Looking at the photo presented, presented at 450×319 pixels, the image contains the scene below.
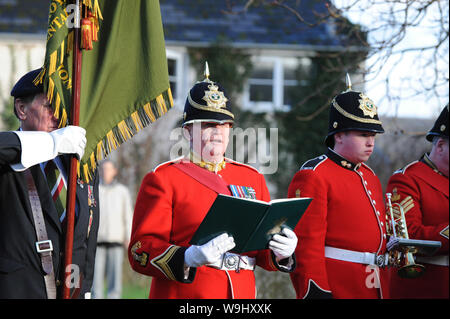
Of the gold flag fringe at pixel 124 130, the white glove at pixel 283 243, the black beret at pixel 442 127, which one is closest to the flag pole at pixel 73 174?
the gold flag fringe at pixel 124 130

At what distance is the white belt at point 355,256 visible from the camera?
4.90 metres

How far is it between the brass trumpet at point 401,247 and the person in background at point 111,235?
5439mm

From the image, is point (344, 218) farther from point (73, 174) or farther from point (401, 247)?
point (73, 174)

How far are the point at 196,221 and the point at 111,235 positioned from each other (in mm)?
5799

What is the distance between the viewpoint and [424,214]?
5.46 meters

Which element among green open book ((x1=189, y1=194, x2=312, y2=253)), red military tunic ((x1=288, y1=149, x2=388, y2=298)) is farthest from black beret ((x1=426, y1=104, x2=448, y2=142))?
green open book ((x1=189, y1=194, x2=312, y2=253))

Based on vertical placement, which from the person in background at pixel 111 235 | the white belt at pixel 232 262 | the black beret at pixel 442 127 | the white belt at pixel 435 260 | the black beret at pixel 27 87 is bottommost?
the person in background at pixel 111 235

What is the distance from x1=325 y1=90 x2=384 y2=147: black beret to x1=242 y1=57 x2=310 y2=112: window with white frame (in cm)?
1402

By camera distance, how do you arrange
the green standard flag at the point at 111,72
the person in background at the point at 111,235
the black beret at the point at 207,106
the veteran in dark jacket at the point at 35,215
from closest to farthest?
the veteran in dark jacket at the point at 35,215 → the green standard flag at the point at 111,72 → the black beret at the point at 207,106 → the person in background at the point at 111,235

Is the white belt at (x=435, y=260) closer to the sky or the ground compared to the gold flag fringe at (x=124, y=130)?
closer to the ground

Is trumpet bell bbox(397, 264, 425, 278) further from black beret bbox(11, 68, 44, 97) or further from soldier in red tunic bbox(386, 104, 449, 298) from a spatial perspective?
black beret bbox(11, 68, 44, 97)

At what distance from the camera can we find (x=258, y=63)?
1978cm

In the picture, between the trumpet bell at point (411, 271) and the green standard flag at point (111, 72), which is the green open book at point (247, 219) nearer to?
the green standard flag at point (111, 72)
